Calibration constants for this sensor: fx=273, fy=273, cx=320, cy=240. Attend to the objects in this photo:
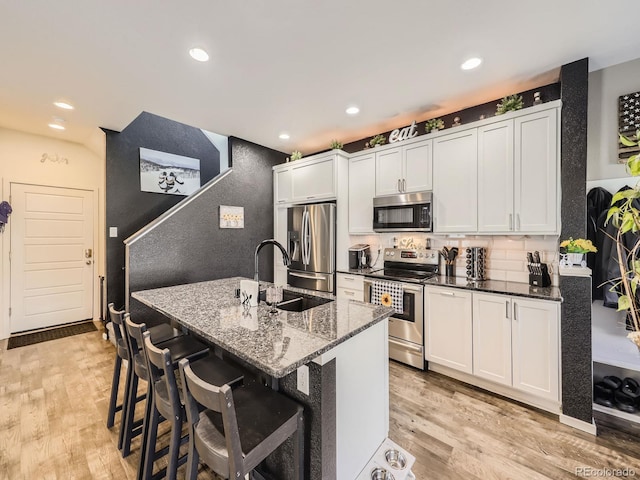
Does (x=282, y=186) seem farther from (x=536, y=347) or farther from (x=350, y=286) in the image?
(x=536, y=347)

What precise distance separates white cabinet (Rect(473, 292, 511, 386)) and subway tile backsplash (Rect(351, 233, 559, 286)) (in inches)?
23.8

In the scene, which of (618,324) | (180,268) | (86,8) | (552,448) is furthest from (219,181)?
(618,324)

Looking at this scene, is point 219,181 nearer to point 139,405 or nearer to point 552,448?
point 139,405

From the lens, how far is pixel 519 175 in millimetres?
2447

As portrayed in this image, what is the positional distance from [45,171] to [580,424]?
22.4 ft

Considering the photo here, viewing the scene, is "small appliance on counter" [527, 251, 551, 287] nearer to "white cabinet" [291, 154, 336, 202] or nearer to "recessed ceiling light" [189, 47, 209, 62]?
"white cabinet" [291, 154, 336, 202]

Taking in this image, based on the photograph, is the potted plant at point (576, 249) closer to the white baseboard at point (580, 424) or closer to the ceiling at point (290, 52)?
the white baseboard at point (580, 424)

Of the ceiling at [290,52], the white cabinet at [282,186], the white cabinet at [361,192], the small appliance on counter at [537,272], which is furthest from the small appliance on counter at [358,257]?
the small appliance on counter at [537,272]

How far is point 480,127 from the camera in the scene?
2.66 metres

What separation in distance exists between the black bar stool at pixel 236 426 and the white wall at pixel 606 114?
302 centimetres

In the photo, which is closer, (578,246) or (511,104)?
(578,246)

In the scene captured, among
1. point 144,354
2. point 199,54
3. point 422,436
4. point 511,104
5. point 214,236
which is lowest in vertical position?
point 422,436

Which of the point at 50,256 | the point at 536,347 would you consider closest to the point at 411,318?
the point at 536,347

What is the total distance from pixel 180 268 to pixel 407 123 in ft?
11.1
